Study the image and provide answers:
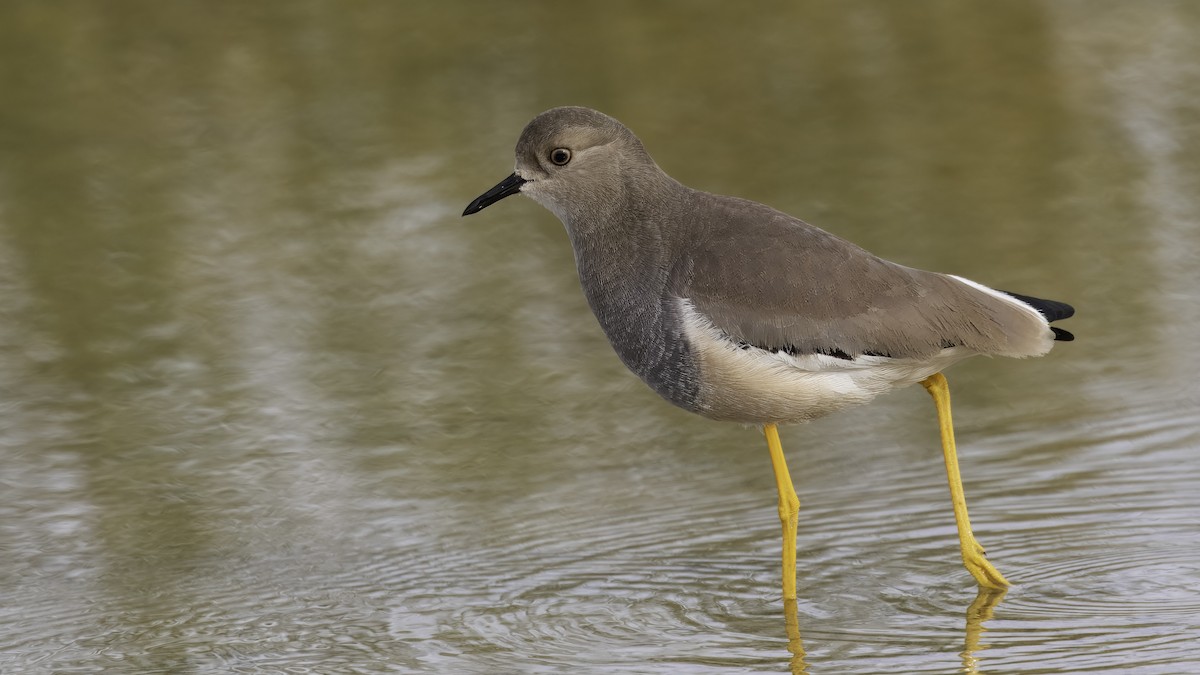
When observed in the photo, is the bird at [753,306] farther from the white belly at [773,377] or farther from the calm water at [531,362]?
the calm water at [531,362]

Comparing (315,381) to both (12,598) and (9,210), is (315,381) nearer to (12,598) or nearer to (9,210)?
(12,598)

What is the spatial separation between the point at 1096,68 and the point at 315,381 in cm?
824

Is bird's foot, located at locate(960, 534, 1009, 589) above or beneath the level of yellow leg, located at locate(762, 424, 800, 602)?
beneath

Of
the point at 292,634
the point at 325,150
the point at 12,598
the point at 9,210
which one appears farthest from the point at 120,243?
the point at 292,634

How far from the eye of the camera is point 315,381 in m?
9.89

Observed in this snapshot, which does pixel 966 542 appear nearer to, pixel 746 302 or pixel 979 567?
pixel 979 567

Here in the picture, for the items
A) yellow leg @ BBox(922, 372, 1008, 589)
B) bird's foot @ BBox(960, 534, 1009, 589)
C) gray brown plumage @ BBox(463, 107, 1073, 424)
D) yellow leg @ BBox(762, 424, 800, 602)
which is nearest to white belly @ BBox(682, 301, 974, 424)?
gray brown plumage @ BBox(463, 107, 1073, 424)

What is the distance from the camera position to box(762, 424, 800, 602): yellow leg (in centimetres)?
693

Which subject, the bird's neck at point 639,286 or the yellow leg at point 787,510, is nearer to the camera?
the bird's neck at point 639,286

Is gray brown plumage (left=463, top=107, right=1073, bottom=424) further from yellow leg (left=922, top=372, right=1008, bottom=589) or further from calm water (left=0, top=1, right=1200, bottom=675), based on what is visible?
calm water (left=0, top=1, right=1200, bottom=675)

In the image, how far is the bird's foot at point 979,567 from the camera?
6.94 metres

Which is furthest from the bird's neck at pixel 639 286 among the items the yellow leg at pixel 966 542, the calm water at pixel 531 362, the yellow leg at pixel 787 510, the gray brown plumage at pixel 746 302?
the yellow leg at pixel 966 542

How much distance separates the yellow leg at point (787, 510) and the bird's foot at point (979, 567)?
63 cm

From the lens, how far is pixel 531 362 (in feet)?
32.7
